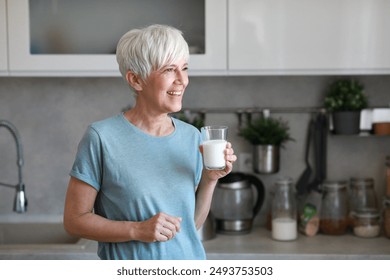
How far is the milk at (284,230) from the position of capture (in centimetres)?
244

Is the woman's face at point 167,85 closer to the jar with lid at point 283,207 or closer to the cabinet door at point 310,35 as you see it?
the cabinet door at point 310,35

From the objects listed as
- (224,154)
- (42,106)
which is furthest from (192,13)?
(224,154)

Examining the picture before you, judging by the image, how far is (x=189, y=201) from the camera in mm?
1454

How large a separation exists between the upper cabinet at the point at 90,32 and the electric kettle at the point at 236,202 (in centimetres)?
47

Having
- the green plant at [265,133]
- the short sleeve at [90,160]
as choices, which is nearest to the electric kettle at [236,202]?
the green plant at [265,133]

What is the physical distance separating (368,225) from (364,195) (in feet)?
0.47

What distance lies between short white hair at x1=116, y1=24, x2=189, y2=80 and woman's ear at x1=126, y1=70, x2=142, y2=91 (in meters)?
0.01

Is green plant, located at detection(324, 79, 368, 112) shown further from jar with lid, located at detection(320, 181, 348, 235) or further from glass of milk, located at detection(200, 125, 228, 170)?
glass of milk, located at detection(200, 125, 228, 170)

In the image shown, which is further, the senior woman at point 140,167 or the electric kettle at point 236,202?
the electric kettle at point 236,202

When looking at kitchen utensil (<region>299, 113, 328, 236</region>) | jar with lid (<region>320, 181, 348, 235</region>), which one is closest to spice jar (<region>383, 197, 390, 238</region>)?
jar with lid (<region>320, 181, 348, 235</region>)

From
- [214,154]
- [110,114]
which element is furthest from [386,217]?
[214,154]

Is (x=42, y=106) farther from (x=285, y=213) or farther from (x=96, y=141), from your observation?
(x=96, y=141)
